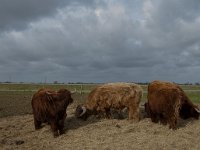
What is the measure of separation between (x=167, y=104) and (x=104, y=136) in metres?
2.84

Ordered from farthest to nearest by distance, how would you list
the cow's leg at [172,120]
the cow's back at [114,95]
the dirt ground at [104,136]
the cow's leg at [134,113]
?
the cow's back at [114,95]
the cow's leg at [134,113]
the cow's leg at [172,120]
the dirt ground at [104,136]

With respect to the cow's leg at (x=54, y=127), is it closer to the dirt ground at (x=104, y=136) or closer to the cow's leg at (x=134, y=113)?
the dirt ground at (x=104, y=136)

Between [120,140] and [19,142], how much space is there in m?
3.50

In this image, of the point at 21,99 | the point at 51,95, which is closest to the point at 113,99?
the point at 51,95

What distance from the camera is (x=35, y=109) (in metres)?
15.1

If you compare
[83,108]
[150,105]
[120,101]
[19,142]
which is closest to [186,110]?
[150,105]

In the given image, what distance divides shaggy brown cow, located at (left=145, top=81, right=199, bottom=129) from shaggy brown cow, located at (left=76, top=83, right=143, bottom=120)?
638mm

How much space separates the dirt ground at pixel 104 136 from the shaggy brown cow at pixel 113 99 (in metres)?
0.43

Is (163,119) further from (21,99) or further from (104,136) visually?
(21,99)

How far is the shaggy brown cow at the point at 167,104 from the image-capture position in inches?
568

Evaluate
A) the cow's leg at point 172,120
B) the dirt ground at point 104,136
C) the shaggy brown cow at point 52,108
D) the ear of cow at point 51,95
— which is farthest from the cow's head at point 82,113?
the cow's leg at point 172,120

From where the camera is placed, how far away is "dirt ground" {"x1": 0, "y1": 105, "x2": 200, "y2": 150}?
12.4m

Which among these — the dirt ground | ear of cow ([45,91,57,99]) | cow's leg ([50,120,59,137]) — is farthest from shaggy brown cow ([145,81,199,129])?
cow's leg ([50,120,59,137])

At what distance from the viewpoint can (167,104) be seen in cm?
1461
